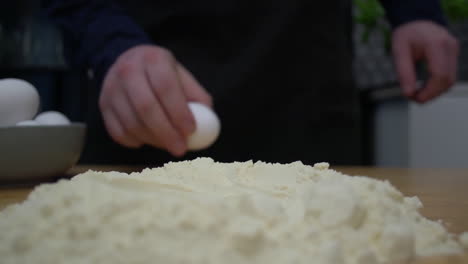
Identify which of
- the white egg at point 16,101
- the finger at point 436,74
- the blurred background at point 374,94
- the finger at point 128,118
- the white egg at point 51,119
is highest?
the white egg at point 16,101

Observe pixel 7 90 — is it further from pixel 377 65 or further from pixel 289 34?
pixel 377 65

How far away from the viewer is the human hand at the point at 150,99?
0.88 metres

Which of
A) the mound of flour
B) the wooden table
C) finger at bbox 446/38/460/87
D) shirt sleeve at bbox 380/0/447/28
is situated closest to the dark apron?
shirt sleeve at bbox 380/0/447/28

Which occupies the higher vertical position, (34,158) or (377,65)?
(34,158)

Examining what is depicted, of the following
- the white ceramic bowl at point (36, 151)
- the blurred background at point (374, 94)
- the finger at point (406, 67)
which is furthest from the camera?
the blurred background at point (374, 94)

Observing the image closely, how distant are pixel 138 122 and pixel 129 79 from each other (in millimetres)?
79

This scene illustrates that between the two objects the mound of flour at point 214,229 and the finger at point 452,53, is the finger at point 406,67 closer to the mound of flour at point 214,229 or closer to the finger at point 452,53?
the finger at point 452,53

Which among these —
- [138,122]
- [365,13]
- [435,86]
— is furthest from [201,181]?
[365,13]

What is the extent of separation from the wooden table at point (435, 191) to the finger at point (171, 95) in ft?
0.64

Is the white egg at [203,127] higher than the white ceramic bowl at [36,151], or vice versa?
the white ceramic bowl at [36,151]

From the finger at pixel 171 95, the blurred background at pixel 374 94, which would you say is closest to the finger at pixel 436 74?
the blurred background at pixel 374 94

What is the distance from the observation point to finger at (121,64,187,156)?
880 mm

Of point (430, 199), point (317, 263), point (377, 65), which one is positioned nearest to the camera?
point (317, 263)

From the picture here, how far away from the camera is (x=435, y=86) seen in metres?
1.22
